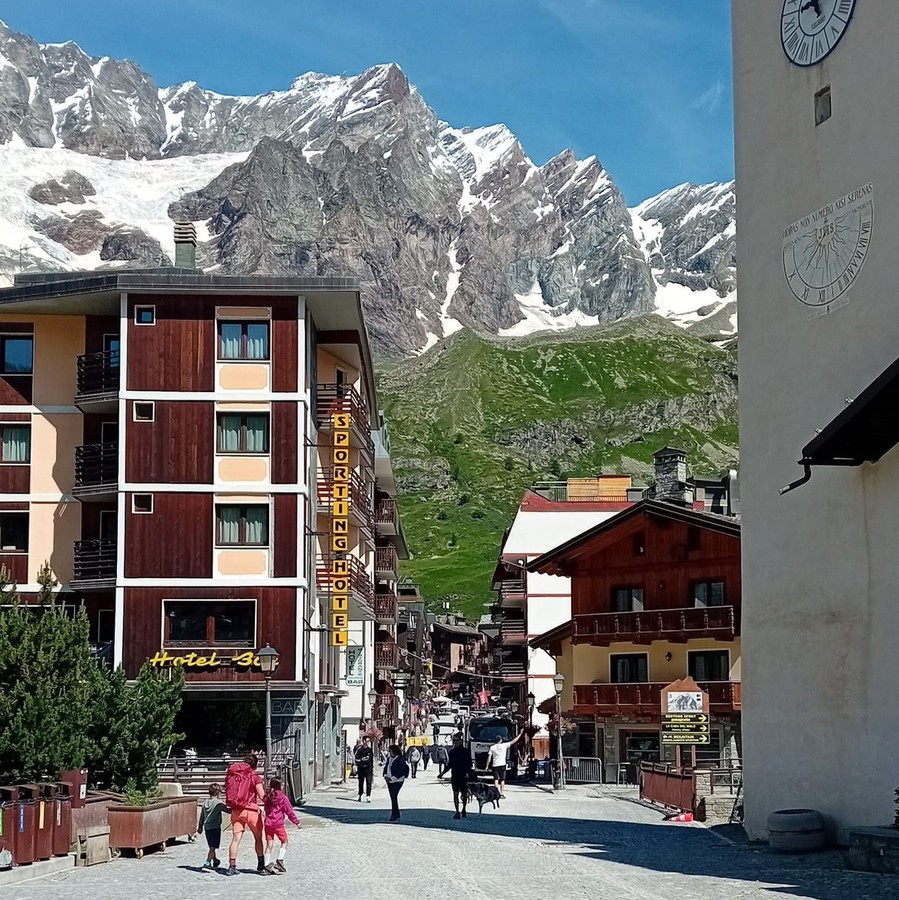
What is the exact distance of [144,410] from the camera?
45875 mm

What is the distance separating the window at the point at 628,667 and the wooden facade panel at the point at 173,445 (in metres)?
20.3

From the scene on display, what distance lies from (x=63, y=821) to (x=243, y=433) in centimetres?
2341

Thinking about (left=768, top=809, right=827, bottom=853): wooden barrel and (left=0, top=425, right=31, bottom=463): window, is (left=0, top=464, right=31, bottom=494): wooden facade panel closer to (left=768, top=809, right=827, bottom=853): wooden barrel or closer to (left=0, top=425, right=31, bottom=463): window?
(left=0, top=425, right=31, bottom=463): window

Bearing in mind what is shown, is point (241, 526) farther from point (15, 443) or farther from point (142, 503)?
point (15, 443)

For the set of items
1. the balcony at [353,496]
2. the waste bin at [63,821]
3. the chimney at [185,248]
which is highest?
the chimney at [185,248]

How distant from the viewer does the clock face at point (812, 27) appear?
90.3 feet

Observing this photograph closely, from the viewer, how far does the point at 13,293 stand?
46969 millimetres

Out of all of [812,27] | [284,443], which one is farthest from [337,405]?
[812,27]

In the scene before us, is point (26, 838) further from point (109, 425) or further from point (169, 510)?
point (109, 425)

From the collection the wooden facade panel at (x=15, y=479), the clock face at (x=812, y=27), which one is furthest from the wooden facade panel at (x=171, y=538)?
the clock face at (x=812, y=27)

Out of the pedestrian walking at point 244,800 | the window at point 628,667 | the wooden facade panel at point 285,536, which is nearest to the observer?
the pedestrian walking at point 244,800

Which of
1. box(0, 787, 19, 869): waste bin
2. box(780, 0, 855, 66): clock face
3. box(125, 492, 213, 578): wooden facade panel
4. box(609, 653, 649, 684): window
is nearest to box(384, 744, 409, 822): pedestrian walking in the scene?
box(125, 492, 213, 578): wooden facade panel

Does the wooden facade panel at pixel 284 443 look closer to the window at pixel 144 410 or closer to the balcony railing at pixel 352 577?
the window at pixel 144 410

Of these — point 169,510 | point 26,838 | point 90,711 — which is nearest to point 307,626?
point 169,510
